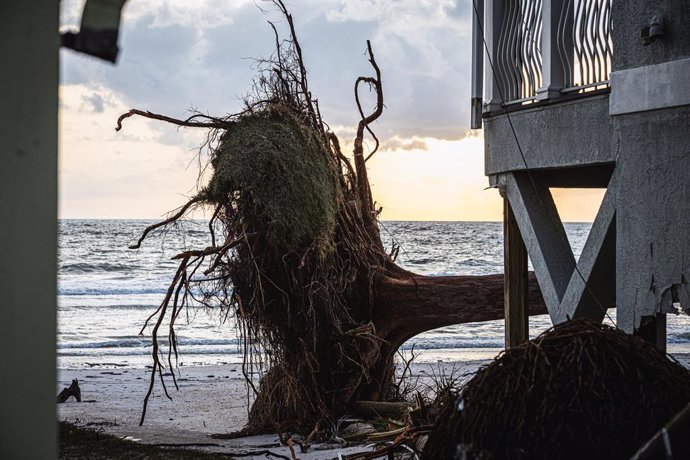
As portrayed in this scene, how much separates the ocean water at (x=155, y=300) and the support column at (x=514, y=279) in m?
2.43

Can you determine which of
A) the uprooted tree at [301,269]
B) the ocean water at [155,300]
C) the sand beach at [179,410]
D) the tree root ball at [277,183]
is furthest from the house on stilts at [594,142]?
the ocean water at [155,300]

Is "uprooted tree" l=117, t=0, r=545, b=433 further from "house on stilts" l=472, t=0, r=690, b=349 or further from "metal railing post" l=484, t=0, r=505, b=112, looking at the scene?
"metal railing post" l=484, t=0, r=505, b=112

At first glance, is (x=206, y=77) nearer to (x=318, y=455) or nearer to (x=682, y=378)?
(x=318, y=455)

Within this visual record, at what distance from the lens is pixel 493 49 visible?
9.40 metres

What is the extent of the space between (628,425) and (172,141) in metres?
31.3

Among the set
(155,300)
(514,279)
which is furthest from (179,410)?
(155,300)

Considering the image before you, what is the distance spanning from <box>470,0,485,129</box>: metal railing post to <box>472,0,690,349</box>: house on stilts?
12mm

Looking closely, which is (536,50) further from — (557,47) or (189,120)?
(189,120)

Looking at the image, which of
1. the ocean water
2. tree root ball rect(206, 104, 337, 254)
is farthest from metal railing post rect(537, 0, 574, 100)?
the ocean water

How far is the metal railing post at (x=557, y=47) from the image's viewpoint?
812cm

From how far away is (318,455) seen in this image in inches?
371

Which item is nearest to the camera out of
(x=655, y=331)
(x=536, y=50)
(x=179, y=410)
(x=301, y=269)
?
(x=655, y=331)

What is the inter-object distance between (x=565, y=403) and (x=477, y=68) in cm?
624

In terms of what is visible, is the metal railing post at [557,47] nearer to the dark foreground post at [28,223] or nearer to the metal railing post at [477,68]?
the metal railing post at [477,68]
